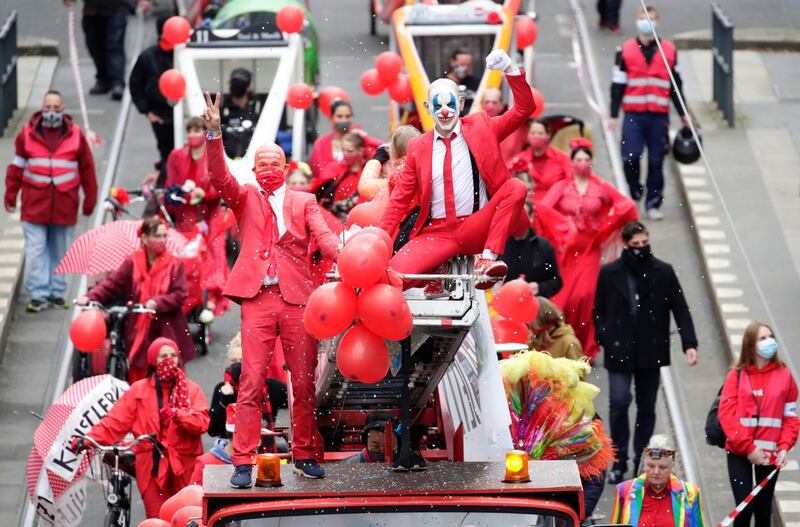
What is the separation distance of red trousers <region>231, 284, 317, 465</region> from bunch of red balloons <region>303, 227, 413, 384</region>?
4.46 ft

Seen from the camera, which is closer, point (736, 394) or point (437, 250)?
point (437, 250)

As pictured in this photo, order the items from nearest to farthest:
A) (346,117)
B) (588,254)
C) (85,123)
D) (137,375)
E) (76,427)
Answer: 1. (76,427)
2. (137,375)
3. (588,254)
4. (346,117)
5. (85,123)

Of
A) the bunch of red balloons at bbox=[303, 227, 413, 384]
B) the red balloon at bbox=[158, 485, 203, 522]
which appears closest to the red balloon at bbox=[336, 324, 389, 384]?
the bunch of red balloons at bbox=[303, 227, 413, 384]

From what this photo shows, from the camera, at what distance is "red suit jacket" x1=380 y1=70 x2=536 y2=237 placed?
11320mm

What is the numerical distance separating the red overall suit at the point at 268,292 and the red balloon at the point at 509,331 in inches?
141

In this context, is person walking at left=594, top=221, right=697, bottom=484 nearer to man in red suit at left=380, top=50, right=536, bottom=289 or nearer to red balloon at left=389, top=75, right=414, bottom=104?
man in red suit at left=380, top=50, right=536, bottom=289

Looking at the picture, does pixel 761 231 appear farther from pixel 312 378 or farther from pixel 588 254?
pixel 312 378

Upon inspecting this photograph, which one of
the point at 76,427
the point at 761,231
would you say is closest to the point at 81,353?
the point at 76,427

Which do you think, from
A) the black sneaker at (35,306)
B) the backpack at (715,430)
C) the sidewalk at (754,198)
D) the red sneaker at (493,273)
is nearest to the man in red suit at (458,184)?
the red sneaker at (493,273)

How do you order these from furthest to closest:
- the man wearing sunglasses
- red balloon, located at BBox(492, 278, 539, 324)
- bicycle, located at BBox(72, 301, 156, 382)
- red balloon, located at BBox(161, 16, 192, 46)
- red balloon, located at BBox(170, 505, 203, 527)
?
1. red balloon, located at BBox(161, 16, 192, 46)
2. bicycle, located at BBox(72, 301, 156, 382)
3. red balloon, located at BBox(492, 278, 539, 324)
4. the man wearing sunglasses
5. red balloon, located at BBox(170, 505, 203, 527)

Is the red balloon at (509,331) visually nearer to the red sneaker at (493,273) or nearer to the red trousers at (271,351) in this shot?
the red trousers at (271,351)

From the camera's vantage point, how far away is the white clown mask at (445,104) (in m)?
11.3

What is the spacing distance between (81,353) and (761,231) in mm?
7461

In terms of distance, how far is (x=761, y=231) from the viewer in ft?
67.7
